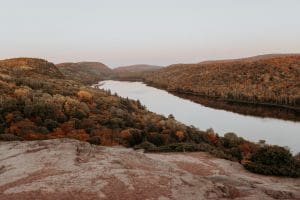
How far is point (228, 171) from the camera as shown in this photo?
20.5 metres

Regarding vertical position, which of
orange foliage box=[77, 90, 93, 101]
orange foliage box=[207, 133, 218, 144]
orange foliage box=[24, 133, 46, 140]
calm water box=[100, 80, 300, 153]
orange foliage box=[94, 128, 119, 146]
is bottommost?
calm water box=[100, 80, 300, 153]

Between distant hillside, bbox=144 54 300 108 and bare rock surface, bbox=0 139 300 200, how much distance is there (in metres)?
74.1

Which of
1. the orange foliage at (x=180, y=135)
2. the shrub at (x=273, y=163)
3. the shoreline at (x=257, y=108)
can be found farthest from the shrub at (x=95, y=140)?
the shoreline at (x=257, y=108)

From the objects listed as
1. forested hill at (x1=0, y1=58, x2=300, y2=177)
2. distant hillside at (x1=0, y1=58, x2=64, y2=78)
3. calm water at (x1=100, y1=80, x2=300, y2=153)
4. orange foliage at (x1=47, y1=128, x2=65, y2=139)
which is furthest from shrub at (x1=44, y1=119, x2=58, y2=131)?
distant hillside at (x1=0, y1=58, x2=64, y2=78)

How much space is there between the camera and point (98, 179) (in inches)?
556

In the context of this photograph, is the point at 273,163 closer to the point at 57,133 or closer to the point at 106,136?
the point at 106,136

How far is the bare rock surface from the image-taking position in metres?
13.1

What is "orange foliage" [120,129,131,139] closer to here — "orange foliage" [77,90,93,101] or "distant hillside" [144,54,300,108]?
"orange foliage" [77,90,93,101]

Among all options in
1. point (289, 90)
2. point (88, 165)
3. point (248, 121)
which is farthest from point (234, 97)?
point (88, 165)

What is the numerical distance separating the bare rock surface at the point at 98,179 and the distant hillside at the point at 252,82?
7407cm

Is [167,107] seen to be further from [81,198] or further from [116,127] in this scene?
[81,198]

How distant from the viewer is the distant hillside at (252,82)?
310 ft

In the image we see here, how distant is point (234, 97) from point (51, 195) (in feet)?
308

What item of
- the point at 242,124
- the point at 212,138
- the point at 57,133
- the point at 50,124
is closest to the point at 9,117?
the point at 50,124
